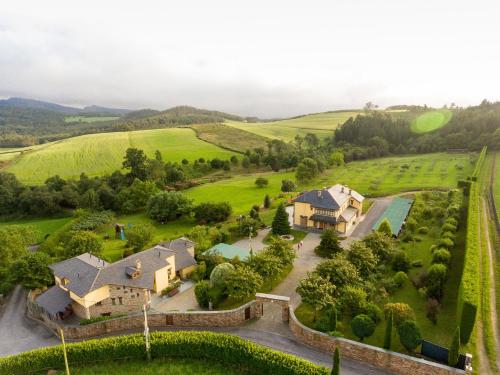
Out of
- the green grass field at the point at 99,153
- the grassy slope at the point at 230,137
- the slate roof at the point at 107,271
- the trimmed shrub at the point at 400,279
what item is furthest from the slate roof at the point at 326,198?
the grassy slope at the point at 230,137

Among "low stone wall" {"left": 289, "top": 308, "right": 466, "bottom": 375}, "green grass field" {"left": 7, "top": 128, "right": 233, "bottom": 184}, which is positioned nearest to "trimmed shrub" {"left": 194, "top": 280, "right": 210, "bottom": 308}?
"low stone wall" {"left": 289, "top": 308, "right": 466, "bottom": 375}

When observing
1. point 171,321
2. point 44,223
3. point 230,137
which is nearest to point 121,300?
point 171,321

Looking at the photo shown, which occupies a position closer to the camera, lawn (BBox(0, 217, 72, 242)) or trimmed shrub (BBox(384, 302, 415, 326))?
trimmed shrub (BBox(384, 302, 415, 326))

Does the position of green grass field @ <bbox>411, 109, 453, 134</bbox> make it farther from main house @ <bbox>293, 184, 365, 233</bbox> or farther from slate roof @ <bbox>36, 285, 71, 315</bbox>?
slate roof @ <bbox>36, 285, 71, 315</bbox>

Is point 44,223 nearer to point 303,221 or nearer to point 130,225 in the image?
point 130,225

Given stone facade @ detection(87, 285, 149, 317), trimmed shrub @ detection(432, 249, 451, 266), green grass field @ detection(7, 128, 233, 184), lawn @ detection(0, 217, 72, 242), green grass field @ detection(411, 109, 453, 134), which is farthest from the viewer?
green grass field @ detection(411, 109, 453, 134)

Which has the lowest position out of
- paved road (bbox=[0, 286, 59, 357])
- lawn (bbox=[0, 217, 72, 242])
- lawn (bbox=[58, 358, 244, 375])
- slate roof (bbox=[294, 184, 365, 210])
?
lawn (bbox=[0, 217, 72, 242])

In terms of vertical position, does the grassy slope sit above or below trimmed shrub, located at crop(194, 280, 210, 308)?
above
